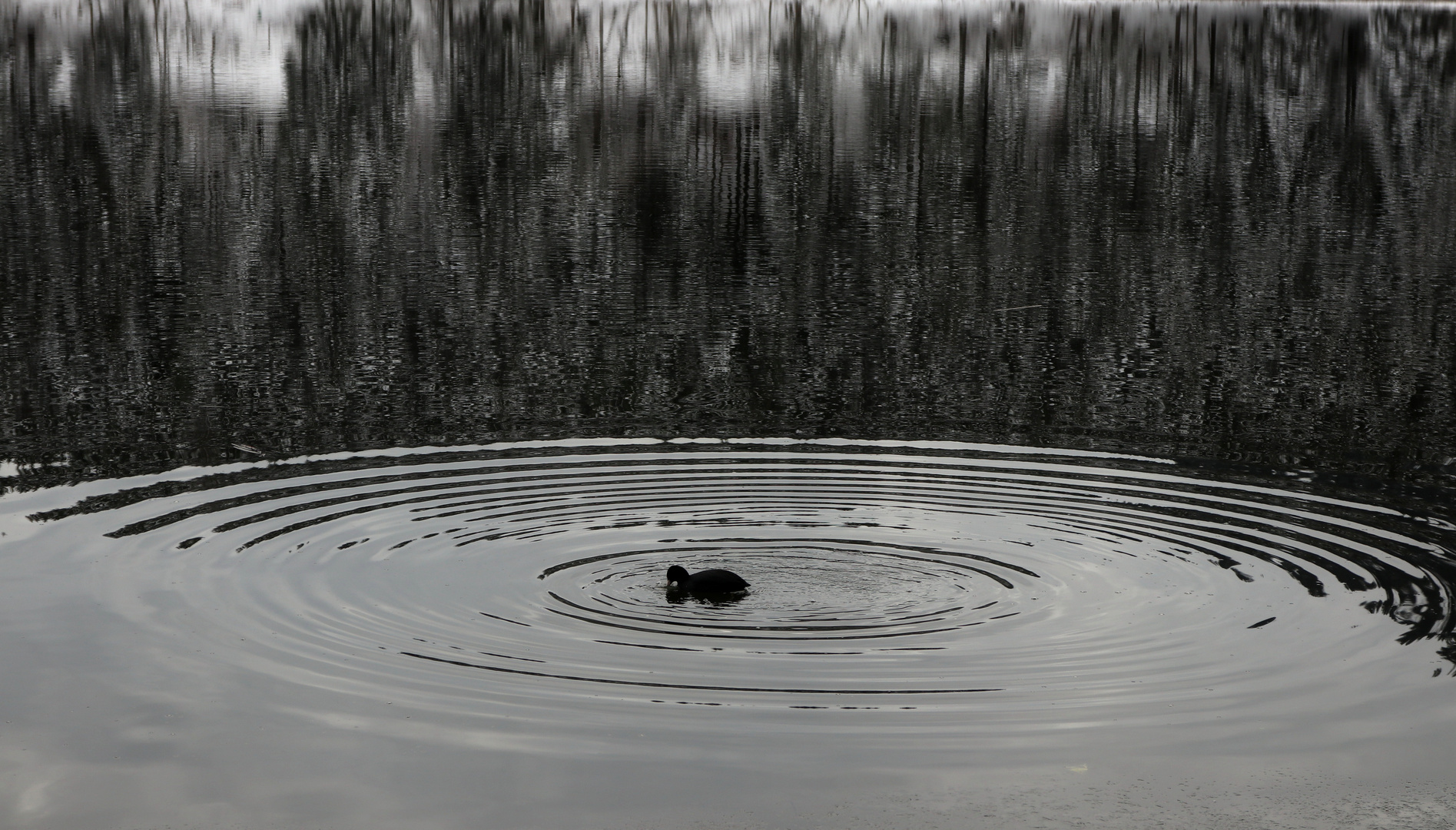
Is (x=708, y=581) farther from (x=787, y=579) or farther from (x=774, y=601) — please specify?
(x=787, y=579)

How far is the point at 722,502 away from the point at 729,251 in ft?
59.0

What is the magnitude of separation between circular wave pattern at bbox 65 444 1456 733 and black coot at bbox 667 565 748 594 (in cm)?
12

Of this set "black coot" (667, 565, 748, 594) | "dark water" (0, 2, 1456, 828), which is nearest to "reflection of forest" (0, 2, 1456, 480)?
"dark water" (0, 2, 1456, 828)

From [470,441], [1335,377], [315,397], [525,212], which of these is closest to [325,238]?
[525,212]

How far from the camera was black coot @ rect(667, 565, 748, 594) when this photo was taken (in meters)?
11.4

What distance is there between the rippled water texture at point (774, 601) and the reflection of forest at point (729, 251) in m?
1.80

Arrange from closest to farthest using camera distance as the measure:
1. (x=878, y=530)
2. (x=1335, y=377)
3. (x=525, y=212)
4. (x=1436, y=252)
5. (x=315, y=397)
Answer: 1. (x=878, y=530)
2. (x=315, y=397)
3. (x=1335, y=377)
4. (x=1436, y=252)
5. (x=525, y=212)

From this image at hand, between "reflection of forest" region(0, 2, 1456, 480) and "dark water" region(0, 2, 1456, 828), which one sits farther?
"reflection of forest" region(0, 2, 1456, 480)

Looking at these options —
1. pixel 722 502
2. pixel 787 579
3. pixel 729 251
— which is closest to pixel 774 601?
pixel 787 579

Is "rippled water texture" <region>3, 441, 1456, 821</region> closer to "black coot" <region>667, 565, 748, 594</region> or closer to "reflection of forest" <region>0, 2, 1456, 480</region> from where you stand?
"black coot" <region>667, 565, 748, 594</region>

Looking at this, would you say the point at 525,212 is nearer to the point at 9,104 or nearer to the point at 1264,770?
the point at 9,104

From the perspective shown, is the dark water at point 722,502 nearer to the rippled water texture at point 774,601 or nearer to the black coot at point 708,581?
the rippled water texture at point 774,601

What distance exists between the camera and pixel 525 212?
119 feet

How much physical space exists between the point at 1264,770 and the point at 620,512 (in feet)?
20.2
